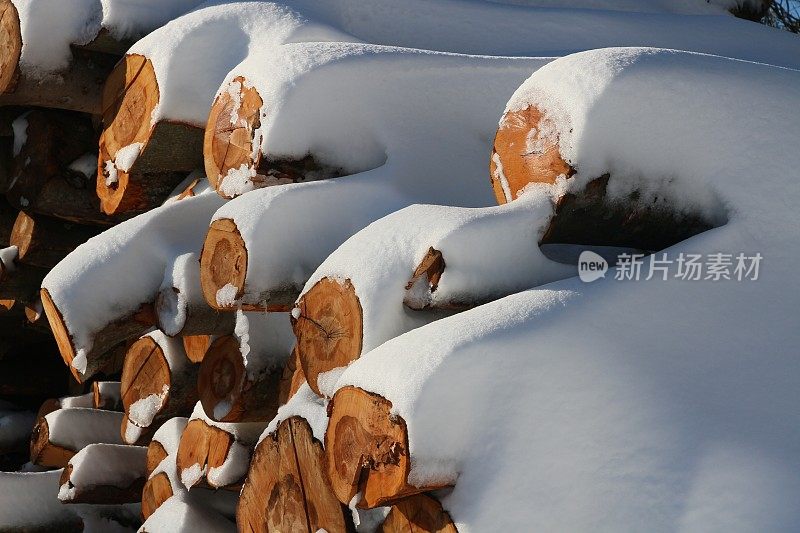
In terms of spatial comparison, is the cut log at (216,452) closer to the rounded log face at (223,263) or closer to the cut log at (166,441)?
the cut log at (166,441)

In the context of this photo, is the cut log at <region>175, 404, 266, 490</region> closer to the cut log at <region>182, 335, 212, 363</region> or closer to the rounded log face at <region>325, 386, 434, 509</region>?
the cut log at <region>182, 335, 212, 363</region>

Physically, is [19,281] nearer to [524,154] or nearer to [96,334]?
[96,334]

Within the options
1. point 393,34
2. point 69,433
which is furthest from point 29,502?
point 393,34

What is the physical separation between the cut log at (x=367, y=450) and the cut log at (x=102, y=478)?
2088 millimetres

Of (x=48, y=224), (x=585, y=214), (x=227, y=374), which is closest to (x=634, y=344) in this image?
(x=585, y=214)

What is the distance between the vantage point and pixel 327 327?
6.64ft

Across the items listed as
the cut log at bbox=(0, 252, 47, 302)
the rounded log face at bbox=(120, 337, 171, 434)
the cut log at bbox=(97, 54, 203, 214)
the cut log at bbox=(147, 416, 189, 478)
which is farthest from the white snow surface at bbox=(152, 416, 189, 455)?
the cut log at bbox=(0, 252, 47, 302)

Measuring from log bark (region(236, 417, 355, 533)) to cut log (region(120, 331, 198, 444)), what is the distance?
850 millimetres

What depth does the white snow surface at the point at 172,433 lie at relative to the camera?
10.5 ft

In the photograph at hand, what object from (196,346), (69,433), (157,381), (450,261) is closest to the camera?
(450,261)

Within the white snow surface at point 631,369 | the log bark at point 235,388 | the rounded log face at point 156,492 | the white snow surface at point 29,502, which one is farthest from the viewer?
the white snow surface at point 29,502

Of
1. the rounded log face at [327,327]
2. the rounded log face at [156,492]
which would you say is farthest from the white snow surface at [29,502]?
the rounded log face at [327,327]

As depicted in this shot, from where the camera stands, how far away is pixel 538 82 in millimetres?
2031

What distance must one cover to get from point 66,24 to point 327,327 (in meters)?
1.78
